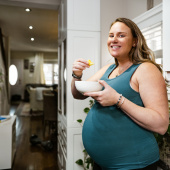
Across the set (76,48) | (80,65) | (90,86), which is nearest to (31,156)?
(76,48)

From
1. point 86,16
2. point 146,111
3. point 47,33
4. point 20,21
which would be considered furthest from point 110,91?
point 47,33

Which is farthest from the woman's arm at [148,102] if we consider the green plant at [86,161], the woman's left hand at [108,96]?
the green plant at [86,161]

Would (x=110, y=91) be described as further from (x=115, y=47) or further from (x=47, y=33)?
(x=47, y=33)

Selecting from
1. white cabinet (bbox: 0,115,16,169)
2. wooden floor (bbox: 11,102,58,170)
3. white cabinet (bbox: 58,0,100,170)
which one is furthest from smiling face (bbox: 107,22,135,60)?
wooden floor (bbox: 11,102,58,170)

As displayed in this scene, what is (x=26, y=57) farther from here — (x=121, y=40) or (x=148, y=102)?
(x=148, y=102)

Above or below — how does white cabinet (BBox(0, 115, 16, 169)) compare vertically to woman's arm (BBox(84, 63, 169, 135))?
below

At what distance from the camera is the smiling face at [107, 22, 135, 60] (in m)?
1.02

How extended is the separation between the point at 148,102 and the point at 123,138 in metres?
0.21

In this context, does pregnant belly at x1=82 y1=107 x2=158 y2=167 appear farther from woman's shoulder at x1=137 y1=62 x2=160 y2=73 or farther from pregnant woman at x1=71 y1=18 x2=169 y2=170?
woman's shoulder at x1=137 y1=62 x2=160 y2=73

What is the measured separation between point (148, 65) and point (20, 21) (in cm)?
505

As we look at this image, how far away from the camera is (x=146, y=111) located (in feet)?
2.77

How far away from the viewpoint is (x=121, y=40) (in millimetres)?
1021

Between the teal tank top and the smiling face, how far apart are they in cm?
12

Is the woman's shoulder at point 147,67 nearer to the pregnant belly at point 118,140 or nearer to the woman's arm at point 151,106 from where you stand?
the woman's arm at point 151,106
